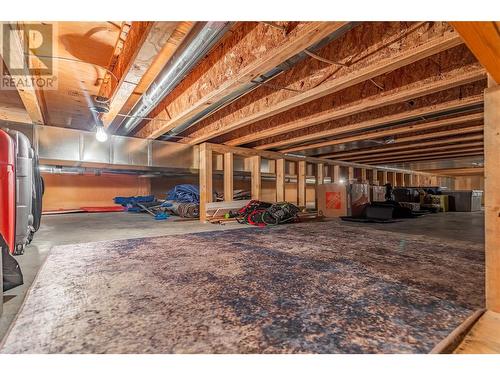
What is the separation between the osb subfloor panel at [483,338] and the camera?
2.18 ft

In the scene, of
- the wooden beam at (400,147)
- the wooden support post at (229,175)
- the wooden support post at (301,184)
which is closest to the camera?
the wooden beam at (400,147)

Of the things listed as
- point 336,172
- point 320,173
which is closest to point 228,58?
point 320,173

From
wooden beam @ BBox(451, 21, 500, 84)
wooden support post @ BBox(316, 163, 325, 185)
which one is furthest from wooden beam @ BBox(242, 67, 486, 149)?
wooden support post @ BBox(316, 163, 325, 185)

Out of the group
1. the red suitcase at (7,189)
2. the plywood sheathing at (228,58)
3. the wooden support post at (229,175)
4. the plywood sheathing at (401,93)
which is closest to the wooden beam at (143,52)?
the plywood sheathing at (228,58)

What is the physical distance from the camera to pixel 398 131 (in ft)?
9.99

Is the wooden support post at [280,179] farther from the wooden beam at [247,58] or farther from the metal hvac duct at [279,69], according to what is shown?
the wooden beam at [247,58]

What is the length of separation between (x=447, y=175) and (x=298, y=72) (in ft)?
28.3

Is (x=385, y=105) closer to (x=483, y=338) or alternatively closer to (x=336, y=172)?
(x=483, y=338)

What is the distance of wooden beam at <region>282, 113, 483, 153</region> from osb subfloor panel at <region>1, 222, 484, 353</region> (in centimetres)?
157

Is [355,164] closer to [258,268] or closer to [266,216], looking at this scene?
[266,216]

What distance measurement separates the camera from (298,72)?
201 cm

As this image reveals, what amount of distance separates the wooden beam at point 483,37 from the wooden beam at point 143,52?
1.22m
